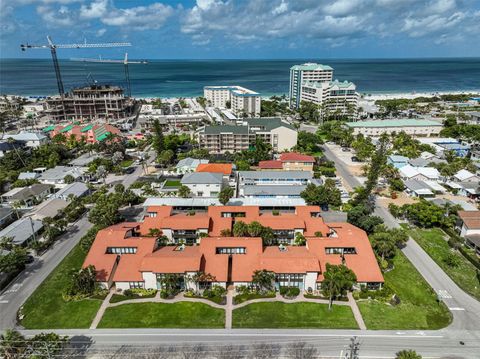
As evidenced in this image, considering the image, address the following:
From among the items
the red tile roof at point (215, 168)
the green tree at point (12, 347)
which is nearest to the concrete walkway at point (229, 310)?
the green tree at point (12, 347)

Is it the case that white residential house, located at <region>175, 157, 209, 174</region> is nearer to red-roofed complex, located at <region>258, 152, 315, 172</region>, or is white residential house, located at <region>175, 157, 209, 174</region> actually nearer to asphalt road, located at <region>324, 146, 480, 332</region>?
red-roofed complex, located at <region>258, 152, 315, 172</region>

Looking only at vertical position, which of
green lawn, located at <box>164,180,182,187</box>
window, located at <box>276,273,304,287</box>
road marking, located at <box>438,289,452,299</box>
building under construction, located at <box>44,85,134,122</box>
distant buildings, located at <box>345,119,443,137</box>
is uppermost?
building under construction, located at <box>44,85,134,122</box>

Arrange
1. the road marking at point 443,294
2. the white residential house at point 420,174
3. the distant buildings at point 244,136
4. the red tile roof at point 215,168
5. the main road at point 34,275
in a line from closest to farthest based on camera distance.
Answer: the main road at point 34,275 → the road marking at point 443,294 → the red tile roof at point 215,168 → the white residential house at point 420,174 → the distant buildings at point 244,136

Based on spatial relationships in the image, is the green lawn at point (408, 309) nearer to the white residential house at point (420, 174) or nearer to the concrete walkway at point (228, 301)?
the concrete walkway at point (228, 301)

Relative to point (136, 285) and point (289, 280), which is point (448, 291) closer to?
point (289, 280)

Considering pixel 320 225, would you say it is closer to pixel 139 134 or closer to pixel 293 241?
pixel 293 241

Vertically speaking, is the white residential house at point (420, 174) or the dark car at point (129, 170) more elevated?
the white residential house at point (420, 174)

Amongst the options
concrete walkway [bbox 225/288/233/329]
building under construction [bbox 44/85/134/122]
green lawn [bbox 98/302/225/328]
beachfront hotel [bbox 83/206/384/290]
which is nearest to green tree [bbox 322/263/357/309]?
beachfront hotel [bbox 83/206/384/290]

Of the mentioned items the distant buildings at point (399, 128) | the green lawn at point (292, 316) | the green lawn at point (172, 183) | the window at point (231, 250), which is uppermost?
the distant buildings at point (399, 128)
